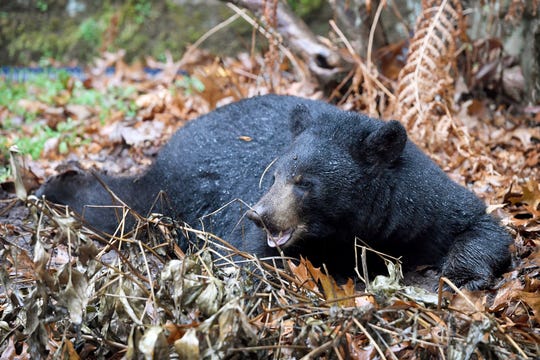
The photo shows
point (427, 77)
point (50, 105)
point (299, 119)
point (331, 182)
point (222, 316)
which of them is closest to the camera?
point (222, 316)

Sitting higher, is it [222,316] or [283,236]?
[222,316]

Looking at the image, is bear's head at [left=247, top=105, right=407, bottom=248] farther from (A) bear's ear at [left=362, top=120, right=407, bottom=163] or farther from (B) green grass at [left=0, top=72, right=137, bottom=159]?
(B) green grass at [left=0, top=72, right=137, bottom=159]

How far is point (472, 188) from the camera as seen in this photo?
5922 mm

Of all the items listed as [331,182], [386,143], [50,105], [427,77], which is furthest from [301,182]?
[50,105]

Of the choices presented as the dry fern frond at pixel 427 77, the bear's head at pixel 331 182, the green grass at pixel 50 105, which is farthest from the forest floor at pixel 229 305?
the green grass at pixel 50 105

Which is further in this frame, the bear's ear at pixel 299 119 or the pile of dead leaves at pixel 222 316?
the bear's ear at pixel 299 119

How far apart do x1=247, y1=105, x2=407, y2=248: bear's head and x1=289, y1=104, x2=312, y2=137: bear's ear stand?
0.59 feet

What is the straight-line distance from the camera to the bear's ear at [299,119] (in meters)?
4.50

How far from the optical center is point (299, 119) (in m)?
4.53

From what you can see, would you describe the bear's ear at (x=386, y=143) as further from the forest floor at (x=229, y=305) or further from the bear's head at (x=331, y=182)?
the forest floor at (x=229, y=305)

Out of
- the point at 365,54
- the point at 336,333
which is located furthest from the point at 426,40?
the point at 336,333

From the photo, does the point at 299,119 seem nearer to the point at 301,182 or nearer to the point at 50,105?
the point at 301,182

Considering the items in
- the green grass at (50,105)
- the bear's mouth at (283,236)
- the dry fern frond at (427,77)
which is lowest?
the green grass at (50,105)

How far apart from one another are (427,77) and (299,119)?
2.85 m
